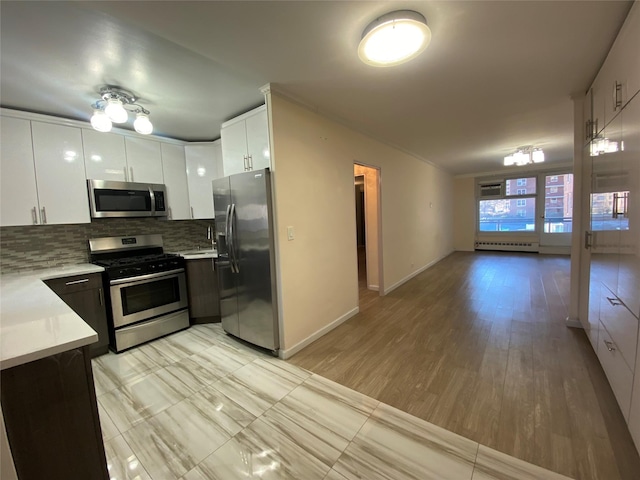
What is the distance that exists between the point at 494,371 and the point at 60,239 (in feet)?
14.6

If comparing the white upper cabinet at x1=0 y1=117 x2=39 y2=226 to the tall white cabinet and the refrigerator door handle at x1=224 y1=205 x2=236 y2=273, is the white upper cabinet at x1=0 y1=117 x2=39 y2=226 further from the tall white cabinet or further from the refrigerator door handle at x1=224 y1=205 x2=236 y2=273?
the tall white cabinet

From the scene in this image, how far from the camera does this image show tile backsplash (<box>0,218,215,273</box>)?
8.43 feet

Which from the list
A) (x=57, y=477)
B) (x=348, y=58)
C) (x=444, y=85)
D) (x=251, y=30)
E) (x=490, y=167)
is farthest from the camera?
(x=490, y=167)

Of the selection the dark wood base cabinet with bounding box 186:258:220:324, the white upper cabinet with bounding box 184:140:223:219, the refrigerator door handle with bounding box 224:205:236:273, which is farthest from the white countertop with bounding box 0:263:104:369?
the white upper cabinet with bounding box 184:140:223:219

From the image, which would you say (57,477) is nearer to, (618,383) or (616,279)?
(618,383)

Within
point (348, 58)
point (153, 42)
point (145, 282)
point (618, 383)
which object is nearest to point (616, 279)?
point (618, 383)

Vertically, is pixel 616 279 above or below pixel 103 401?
above

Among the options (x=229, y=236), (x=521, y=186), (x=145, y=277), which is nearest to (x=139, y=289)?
(x=145, y=277)

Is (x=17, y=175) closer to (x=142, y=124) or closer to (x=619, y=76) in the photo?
(x=142, y=124)

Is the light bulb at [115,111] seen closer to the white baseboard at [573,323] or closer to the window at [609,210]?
the window at [609,210]

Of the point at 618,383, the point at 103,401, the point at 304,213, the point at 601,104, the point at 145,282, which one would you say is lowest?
the point at 103,401

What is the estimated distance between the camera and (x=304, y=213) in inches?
103

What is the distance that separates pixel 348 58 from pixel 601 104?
206 centimetres

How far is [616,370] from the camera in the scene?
66.0 inches
